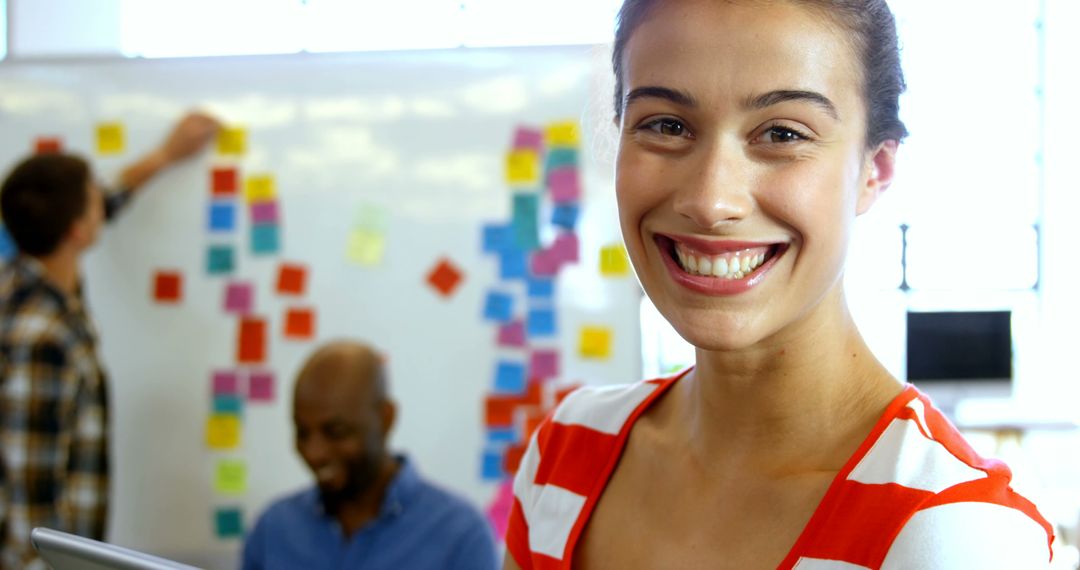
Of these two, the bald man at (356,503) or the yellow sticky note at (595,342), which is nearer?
the bald man at (356,503)

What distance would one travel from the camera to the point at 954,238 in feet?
15.4

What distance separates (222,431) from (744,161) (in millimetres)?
2519

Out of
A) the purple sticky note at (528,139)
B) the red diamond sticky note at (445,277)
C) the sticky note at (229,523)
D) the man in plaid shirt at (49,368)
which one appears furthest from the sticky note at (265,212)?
the sticky note at (229,523)

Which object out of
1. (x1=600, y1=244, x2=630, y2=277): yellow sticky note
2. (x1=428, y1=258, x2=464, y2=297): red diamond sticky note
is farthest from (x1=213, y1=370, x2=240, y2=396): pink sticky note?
(x1=600, y1=244, x2=630, y2=277): yellow sticky note

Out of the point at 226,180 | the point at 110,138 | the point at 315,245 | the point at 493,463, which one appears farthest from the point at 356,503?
the point at 110,138

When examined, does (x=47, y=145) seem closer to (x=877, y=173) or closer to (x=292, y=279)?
(x=292, y=279)

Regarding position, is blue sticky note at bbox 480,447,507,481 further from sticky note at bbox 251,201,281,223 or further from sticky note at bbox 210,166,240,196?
sticky note at bbox 210,166,240,196

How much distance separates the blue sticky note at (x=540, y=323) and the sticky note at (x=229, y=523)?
0.98 metres

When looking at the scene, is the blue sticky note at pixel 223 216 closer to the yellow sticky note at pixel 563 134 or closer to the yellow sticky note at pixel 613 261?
the yellow sticky note at pixel 563 134

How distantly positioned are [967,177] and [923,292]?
53 centimetres

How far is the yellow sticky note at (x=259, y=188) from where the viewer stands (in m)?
3.02

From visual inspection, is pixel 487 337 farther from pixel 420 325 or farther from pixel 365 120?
pixel 365 120

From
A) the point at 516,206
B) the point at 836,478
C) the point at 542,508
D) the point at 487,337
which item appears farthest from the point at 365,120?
the point at 836,478

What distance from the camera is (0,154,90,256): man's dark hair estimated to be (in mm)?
2820
